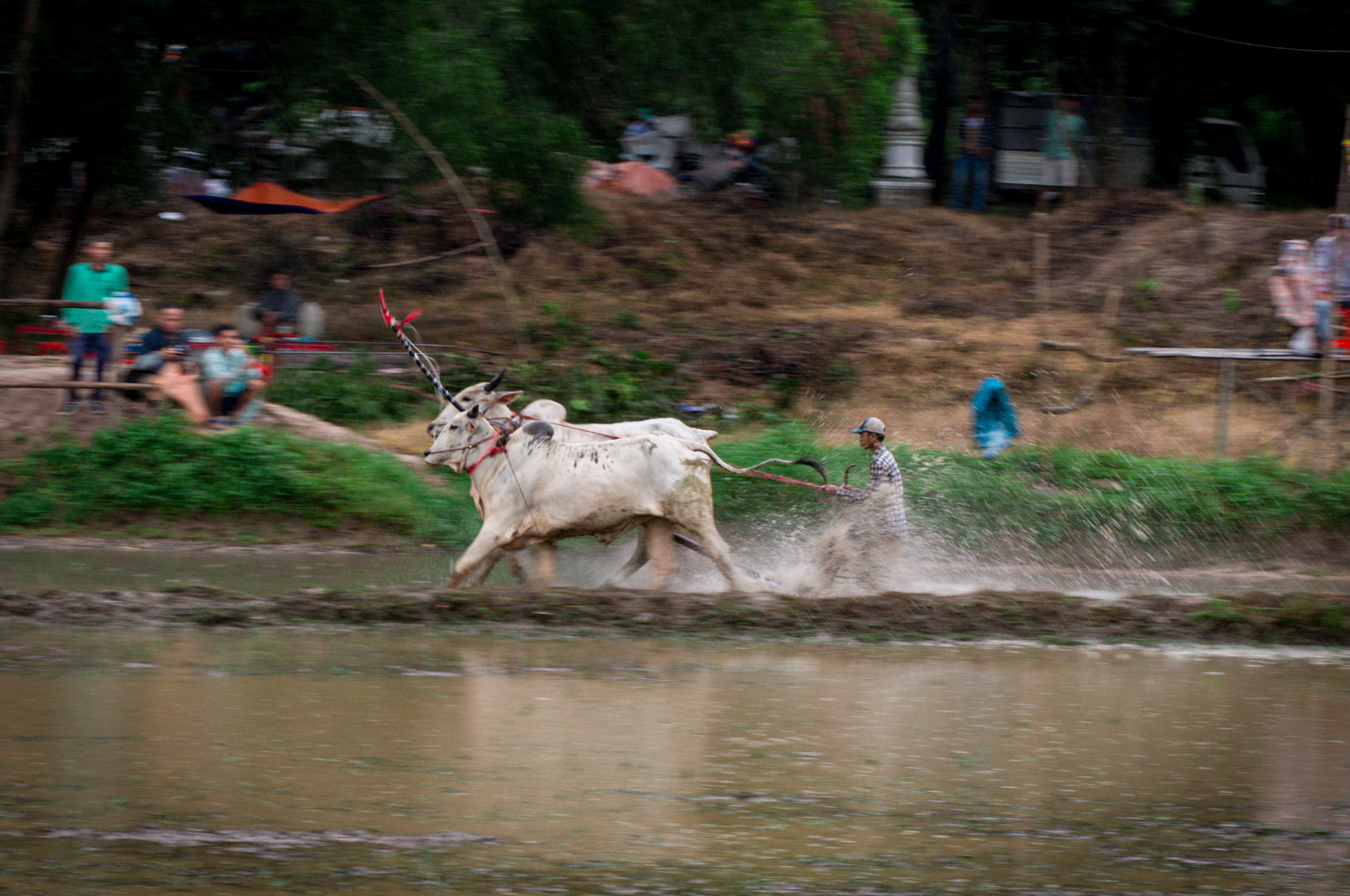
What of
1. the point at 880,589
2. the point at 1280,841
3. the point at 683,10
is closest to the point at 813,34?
the point at 683,10

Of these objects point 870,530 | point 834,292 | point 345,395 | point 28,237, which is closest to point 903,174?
point 834,292

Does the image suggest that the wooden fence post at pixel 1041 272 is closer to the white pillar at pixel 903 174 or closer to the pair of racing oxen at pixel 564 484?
the white pillar at pixel 903 174

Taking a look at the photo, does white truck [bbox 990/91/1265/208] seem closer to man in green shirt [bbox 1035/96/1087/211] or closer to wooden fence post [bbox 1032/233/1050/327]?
man in green shirt [bbox 1035/96/1087/211]

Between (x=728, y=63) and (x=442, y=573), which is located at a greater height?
(x=728, y=63)

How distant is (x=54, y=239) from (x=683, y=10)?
1076cm

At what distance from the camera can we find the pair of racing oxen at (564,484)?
998 centimetres

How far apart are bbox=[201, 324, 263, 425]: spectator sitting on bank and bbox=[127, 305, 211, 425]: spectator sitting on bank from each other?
114mm

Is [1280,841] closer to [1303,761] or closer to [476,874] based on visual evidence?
[1303,761]

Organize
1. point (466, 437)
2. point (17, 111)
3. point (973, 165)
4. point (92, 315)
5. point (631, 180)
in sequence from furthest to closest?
point (973, 165)
point (631, 180)
point (17, 111)
point (92, 315)
point (466, 437)

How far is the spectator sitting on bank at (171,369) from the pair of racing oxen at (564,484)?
13.4 feet

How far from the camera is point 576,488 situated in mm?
9945

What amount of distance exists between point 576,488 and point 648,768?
3873 millimetres

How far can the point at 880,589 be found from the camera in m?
10.7

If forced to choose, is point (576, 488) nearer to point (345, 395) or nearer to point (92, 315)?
point (92, 315)
